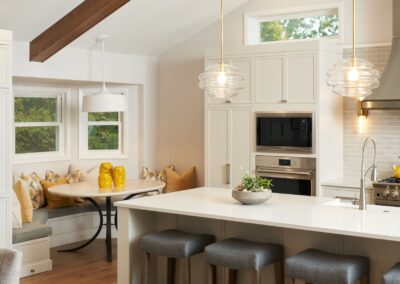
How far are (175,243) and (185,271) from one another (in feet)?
1.34

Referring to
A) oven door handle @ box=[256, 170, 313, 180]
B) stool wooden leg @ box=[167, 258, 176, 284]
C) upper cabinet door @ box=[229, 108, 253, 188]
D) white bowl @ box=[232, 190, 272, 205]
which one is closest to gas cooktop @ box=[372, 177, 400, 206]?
oven door handle @ box=[256, 170, 313, 180]

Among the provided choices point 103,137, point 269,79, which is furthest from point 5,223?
point 269,79

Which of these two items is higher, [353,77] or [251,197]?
[353,77]

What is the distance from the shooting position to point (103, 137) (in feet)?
27.6

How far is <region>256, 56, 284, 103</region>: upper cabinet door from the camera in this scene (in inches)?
271

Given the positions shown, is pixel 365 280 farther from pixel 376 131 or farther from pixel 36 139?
pixel 36 139

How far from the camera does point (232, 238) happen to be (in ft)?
15.3

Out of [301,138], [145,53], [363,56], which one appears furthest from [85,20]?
[363,56]

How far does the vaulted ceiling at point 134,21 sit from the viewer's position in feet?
20.7

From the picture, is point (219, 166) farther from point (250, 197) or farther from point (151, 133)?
point (250, 197)

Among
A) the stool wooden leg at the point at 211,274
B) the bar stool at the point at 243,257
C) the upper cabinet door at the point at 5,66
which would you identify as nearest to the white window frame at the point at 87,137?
the upper cabinet door at the point at 5,66

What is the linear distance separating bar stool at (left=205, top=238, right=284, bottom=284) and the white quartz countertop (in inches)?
8.9

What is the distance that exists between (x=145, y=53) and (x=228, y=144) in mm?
1864

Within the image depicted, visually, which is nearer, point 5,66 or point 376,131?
point 5,66
